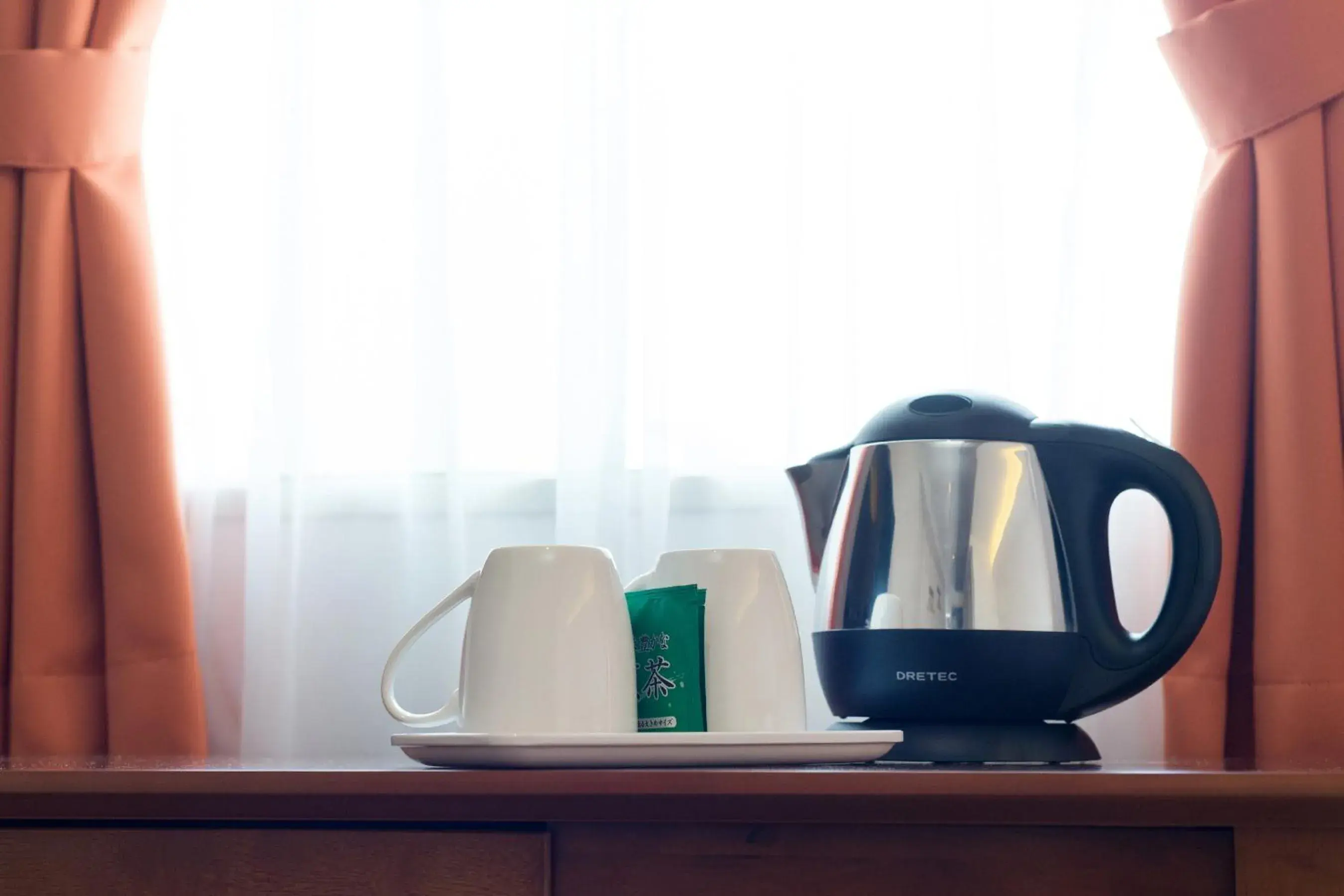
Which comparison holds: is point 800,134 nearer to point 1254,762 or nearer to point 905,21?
point 905,21

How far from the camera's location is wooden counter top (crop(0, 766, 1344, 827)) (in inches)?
23.2

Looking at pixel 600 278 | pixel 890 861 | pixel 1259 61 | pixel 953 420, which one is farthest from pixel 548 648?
pixel 1259 61

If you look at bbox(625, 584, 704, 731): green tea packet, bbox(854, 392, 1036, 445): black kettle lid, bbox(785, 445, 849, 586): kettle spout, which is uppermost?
bbox(854, 392, 1036, 445): black kettle lid

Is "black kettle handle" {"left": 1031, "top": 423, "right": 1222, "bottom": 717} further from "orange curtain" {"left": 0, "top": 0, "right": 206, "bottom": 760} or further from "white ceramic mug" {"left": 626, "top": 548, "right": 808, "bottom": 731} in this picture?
"orange curtain" {"left": 0, "top": 0, "right": 206, "bottom": 760}

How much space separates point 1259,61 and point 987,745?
0.69 metres

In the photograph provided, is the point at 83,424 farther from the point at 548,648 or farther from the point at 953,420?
the point at 953,420

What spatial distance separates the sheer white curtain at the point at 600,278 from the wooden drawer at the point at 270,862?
554 mm

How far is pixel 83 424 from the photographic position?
4.00 feet

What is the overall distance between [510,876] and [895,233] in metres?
0.80

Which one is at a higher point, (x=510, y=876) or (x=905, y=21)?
(x=905, y=21)

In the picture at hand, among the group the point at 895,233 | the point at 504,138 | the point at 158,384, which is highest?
the point at 504,138

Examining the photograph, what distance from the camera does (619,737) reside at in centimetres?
65

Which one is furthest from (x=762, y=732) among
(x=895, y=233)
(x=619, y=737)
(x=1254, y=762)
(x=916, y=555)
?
(x=895, y=233)

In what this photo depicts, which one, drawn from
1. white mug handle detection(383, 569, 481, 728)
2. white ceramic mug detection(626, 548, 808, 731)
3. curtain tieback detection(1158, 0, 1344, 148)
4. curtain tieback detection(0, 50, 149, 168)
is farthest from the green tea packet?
curtain tieback detection(0, 50, 149, 168)
